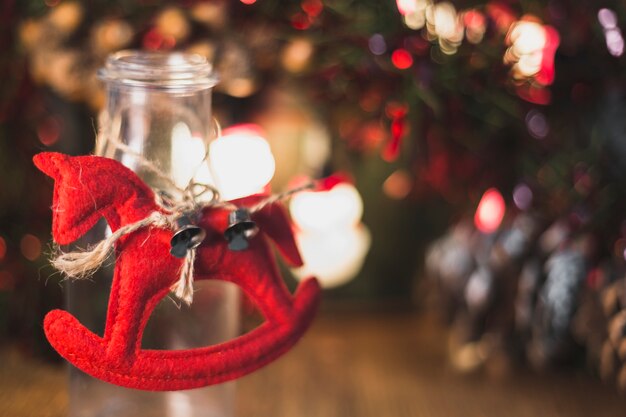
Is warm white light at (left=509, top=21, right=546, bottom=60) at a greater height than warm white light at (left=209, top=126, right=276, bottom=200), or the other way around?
warm white light at (left=509, top=21, right=546, bottom=60)

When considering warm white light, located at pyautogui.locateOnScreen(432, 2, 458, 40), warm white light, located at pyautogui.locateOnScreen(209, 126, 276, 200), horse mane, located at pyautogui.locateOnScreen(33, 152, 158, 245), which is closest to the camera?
horse mane, located at pyautogui.locateOnScreen(33, 152, 158, 245)

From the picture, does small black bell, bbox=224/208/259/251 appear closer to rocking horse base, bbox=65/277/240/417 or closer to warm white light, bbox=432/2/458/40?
rocking horse base, bbox=65/277/240/417

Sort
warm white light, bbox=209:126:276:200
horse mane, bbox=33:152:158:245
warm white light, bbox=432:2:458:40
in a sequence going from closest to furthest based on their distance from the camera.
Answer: horse mane, bbox=33:152:158:245
warm white light, bbox=432:2:458:40
warm white light, bbox=209:126:276:200

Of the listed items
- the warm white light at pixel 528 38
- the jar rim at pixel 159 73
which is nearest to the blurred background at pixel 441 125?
the warm white light at pixel 528 38

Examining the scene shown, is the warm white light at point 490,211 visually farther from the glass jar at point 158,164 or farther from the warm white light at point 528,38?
the glass jar at point 158,164

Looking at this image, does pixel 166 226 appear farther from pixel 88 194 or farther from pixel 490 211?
pixel 490 211

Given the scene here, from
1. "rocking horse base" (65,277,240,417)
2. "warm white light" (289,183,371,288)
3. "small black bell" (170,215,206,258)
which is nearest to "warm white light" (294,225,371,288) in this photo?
"warm white light" (289,183,371,288)
